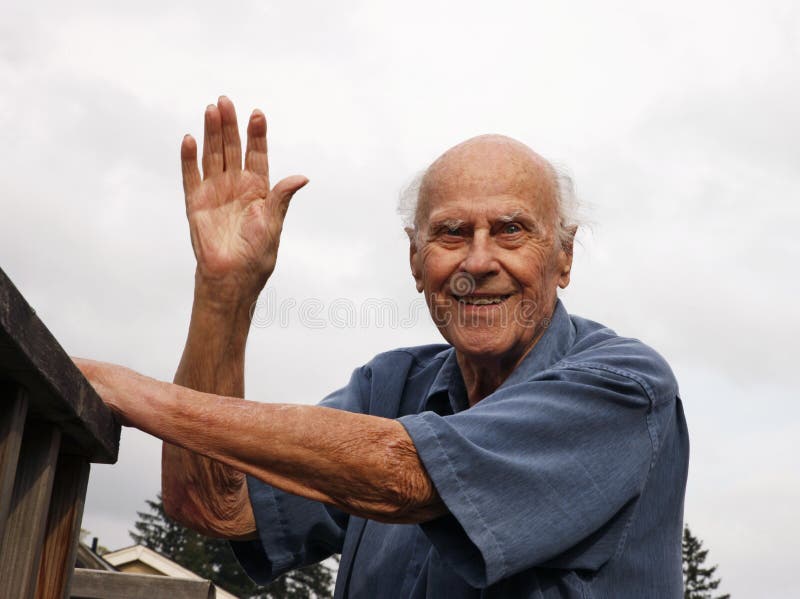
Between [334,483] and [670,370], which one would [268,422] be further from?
[670,370]

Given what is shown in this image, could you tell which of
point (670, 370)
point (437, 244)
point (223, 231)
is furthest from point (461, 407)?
point (223, 231)

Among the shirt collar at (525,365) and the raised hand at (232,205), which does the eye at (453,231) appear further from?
the raised hand at (232,205)

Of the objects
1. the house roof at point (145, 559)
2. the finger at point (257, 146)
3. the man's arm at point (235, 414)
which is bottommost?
the man's arm at point (235, 414)

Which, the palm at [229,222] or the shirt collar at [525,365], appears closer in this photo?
the palm at [229,222]

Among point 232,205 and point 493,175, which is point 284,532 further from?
point 493,175

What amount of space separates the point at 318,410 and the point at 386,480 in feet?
0.67

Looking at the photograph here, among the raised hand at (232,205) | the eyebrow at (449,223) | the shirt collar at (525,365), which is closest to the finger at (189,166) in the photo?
the raised hand at (232,205)

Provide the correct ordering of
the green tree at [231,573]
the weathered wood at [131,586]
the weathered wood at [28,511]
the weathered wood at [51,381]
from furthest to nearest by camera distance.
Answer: the green tree at [231,573] < the weathered wood at [131,586] < the weathered wood at [28,511] < the weathered wood at [51,381]

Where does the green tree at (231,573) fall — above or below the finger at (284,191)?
above

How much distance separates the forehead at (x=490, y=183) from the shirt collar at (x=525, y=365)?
0.31m

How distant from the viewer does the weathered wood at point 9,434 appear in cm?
157

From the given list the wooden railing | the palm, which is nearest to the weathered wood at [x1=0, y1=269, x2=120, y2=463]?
the wooden railing

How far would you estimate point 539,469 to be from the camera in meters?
2.29

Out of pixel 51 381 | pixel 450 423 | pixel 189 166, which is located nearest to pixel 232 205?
pixel 189 166
